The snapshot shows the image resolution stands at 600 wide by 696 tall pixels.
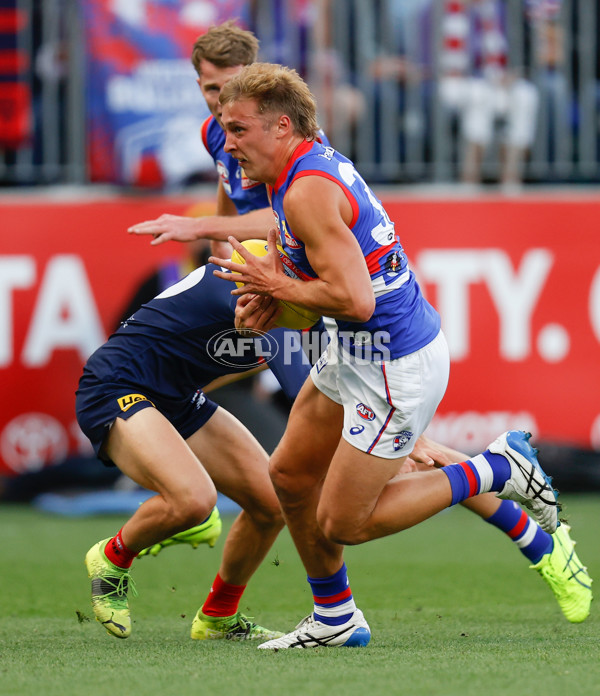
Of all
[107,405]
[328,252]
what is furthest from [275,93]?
[107,405]

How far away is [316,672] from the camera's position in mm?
4332

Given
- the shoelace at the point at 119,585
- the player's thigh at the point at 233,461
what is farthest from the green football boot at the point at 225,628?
the player's thigh at the point at 233,461

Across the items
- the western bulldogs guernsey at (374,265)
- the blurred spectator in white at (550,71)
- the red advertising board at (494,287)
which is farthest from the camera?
the blurred spectator in white at (550,71)

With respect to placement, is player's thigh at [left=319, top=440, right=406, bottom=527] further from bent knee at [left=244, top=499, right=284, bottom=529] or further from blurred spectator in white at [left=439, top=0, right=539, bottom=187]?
blurred spectator in white at [left=439, top=0, right=539, bottom=187]

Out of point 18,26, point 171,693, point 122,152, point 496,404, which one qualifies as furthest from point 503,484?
point 18,26

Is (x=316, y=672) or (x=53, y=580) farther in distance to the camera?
(x=53, y=580)

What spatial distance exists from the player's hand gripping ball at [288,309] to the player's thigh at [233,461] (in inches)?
28.9

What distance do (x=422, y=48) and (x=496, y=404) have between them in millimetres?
3257

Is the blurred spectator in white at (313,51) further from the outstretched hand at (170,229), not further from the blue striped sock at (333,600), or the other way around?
the blue striped sock at (333,600)

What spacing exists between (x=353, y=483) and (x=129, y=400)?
112 cm

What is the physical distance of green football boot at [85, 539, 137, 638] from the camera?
16.9 ft

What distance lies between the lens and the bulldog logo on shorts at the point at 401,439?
490 cm

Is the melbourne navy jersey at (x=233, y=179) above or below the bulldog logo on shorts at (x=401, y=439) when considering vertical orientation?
above

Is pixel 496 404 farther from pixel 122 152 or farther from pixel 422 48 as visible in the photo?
pixel 122 152
